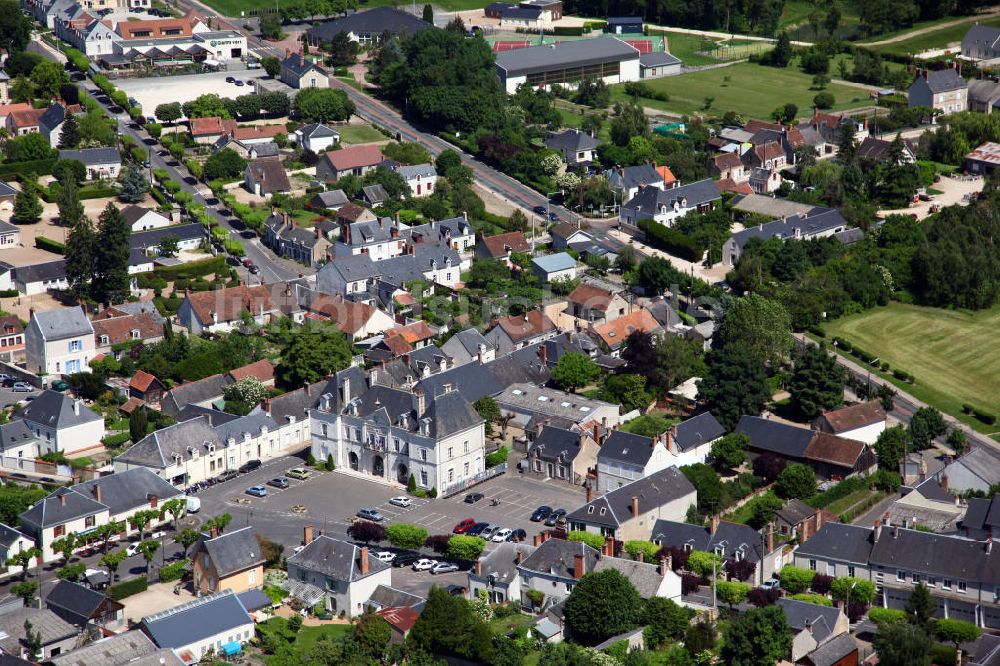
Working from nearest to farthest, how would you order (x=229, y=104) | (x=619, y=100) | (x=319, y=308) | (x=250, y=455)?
1. (x=250, y=455)
2. (x=319, y=308)
3. (x=229, y=104)
4. (x=619, y=100)

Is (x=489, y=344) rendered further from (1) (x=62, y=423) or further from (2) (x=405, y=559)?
(1) (x=62, y=423)

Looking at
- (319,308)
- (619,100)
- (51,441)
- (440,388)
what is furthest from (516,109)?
(51,441)

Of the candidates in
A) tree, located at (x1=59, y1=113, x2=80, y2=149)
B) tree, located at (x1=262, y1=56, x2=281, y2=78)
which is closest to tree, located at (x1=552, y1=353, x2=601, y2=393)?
tree, located at (x1=59, y1=113, x2=80, y2=149)

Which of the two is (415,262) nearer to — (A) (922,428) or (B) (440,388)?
(B) (440,388)

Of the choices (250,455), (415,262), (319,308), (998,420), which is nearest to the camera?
(250,455)

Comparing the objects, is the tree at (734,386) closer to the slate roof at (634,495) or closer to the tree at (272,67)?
the slate roof at (634,495)

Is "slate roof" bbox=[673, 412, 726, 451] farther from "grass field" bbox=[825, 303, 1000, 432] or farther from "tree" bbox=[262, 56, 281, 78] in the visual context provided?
"tree" bbox=[262, 56, 281, 78]

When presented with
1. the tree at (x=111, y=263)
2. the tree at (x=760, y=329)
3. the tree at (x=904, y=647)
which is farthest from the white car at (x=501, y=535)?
the tree at (x=111, y=263)
